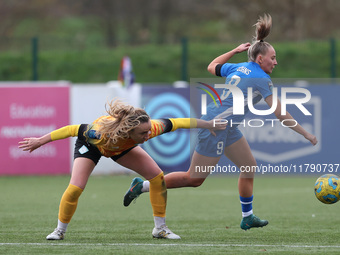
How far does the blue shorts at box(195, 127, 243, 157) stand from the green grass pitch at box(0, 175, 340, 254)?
2.96ft

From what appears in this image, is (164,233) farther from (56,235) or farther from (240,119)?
(240,119)

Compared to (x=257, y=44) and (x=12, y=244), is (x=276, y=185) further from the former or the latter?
(x=12, y=244)

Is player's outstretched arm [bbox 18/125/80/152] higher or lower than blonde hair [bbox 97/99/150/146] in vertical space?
lower

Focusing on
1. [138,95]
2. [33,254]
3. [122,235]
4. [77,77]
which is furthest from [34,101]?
[33,254]

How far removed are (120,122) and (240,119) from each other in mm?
1525

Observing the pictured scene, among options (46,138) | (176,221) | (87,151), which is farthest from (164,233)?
(176,221)

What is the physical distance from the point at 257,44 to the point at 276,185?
24.7ft

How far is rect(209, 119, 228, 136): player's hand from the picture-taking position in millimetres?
8093

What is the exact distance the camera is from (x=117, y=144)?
775cm

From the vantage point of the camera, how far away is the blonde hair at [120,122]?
24.8ft

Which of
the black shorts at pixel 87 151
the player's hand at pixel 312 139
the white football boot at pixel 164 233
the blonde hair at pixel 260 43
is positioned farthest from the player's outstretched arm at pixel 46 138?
the player's hand at pixel 312 139

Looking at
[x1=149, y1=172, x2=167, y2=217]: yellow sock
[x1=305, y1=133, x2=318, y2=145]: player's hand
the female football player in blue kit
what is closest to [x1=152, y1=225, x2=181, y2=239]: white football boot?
[x1=149, y1=172, x2=167, y2=217]: yellow sock

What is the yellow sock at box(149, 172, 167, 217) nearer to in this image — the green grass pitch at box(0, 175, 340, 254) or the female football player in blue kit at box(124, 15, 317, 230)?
the green grass pitch at box(0, 175, 340, 254)

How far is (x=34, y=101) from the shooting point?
1717 centimetres
